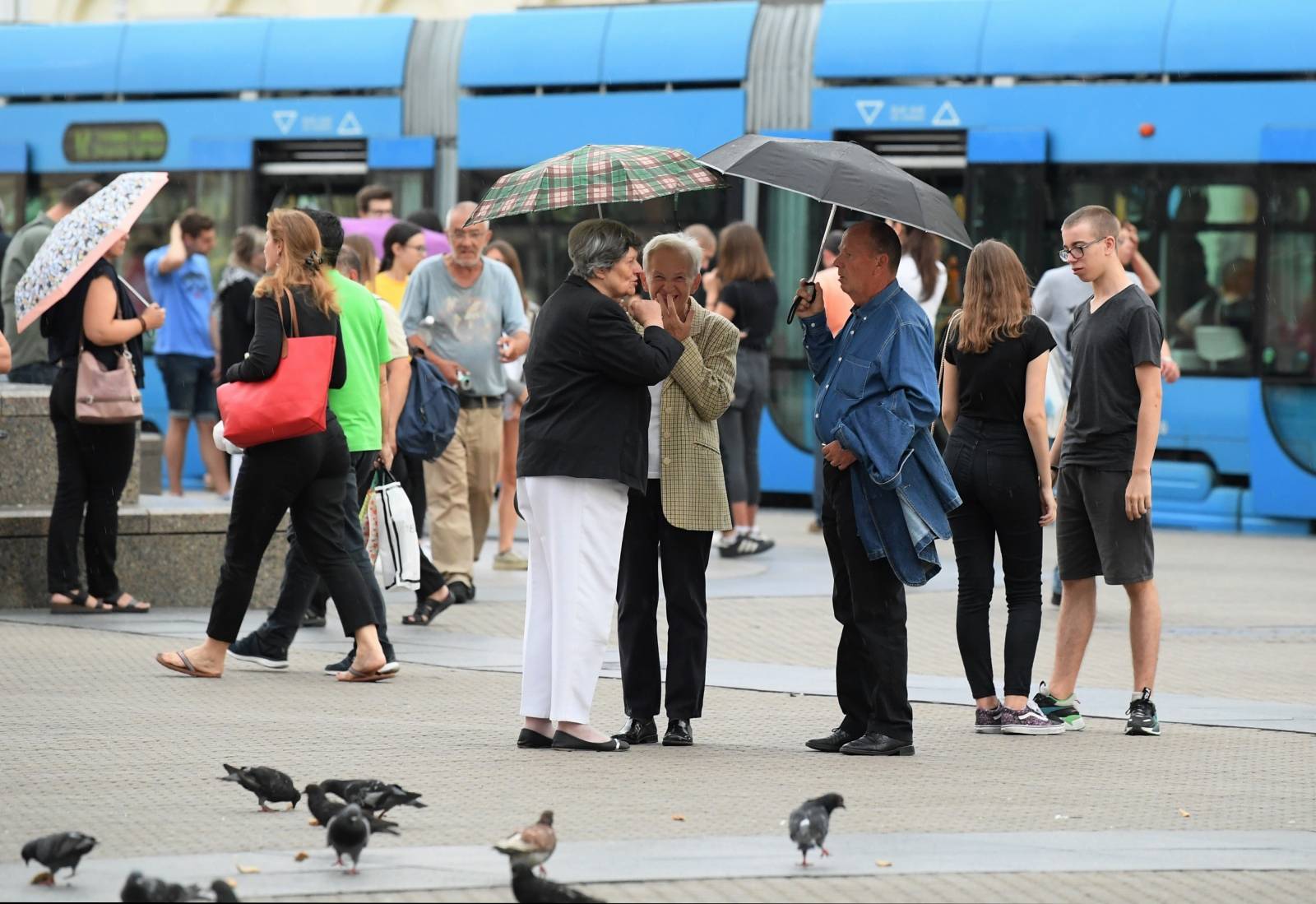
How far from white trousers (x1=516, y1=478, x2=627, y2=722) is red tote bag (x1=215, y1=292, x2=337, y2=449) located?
1.43 meters

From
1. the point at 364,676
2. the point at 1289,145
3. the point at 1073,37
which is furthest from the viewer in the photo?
the point at 1073,37

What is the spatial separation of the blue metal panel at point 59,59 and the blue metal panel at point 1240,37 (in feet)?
30.3

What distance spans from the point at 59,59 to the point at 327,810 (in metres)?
15.4

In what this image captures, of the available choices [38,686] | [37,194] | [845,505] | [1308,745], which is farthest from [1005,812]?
[37,194]

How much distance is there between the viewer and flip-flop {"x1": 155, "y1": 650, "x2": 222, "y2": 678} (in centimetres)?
862

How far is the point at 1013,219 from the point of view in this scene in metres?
15.7

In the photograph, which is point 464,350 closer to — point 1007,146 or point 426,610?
point 426,610

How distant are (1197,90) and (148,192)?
8.07m

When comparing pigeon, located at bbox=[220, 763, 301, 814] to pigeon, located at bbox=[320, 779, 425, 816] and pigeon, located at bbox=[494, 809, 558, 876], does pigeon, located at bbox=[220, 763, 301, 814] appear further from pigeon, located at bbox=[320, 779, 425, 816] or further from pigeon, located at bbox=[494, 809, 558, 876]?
pigeon, located at bbox=[494, 809, 558, 876]

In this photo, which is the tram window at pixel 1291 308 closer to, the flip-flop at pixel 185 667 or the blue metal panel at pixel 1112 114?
the blue metal panel at pixel 1112 114

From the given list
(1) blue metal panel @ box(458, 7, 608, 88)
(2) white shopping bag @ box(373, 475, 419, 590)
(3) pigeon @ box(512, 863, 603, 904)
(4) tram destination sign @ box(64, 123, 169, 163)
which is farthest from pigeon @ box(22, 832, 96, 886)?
(4) tram destination sign @ box(64, 123, 169, 163)

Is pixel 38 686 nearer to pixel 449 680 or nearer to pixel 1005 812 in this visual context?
pixel 449 680

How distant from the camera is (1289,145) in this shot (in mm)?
14883

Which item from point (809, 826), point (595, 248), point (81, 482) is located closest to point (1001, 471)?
point (595, 248)
